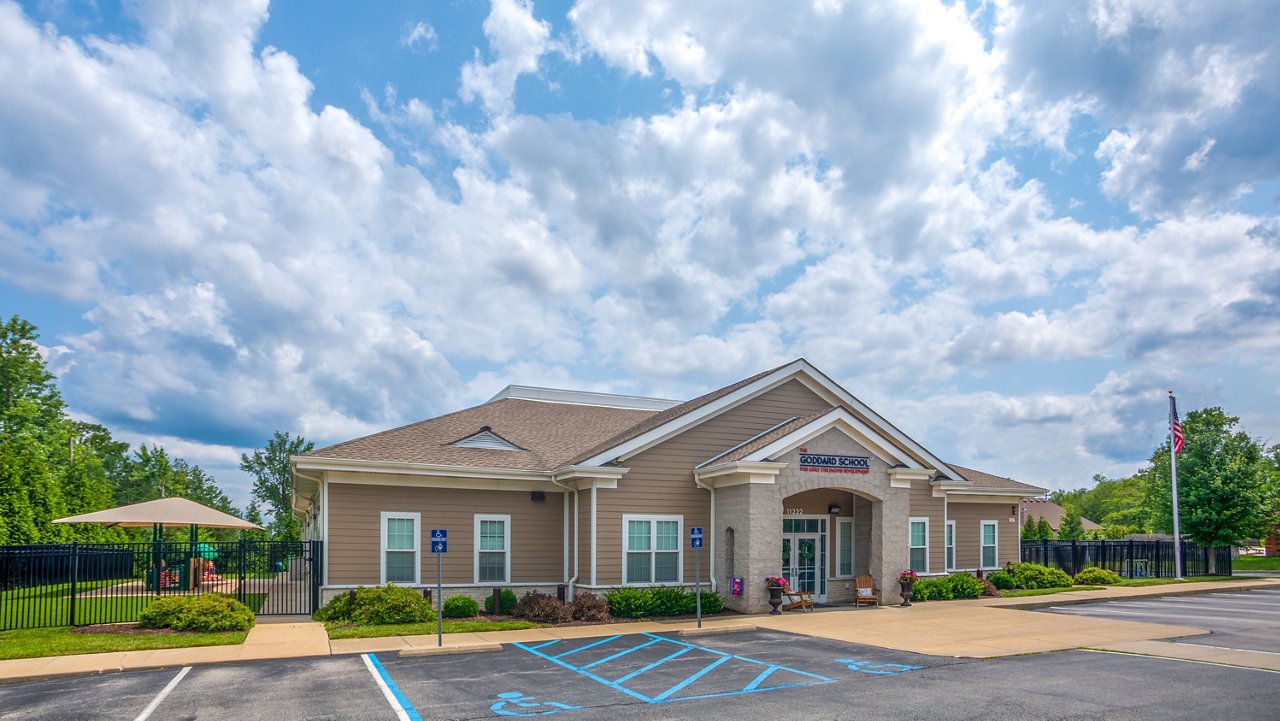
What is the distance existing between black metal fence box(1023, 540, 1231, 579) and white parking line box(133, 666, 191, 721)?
29565mm

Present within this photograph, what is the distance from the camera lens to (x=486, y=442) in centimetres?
2466

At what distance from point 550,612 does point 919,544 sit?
12427 millimetres

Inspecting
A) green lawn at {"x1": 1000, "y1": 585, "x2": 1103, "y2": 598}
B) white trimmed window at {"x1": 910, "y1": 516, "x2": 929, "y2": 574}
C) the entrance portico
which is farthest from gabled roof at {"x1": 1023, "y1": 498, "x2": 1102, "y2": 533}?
the entrance portico

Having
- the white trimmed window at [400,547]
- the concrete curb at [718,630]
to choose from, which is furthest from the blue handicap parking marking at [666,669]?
the white trimmed window at [400,547]

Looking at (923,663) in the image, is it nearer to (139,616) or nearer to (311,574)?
(311,574)

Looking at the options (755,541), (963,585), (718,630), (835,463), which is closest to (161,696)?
(718,630)

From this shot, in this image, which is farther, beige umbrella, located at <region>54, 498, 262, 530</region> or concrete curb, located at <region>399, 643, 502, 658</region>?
beige umbrella, located at <region>54, 498, 262, 530</region>

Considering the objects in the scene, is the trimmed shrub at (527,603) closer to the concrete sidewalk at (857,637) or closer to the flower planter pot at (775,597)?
the concrete sidewalk at (857,637)

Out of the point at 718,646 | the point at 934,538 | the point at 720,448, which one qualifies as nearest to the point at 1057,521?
the point at 934,538

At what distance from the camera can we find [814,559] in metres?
24.6

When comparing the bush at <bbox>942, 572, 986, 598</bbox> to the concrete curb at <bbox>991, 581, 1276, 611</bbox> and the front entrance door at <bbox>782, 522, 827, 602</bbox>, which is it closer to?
the concrete curb at <bbox>991, 581, 1276, 611</bbox>

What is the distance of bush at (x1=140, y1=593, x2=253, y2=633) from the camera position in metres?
17.5

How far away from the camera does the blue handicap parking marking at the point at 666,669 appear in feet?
40.3

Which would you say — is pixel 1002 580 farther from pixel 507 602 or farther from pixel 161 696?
pixel 161 696
